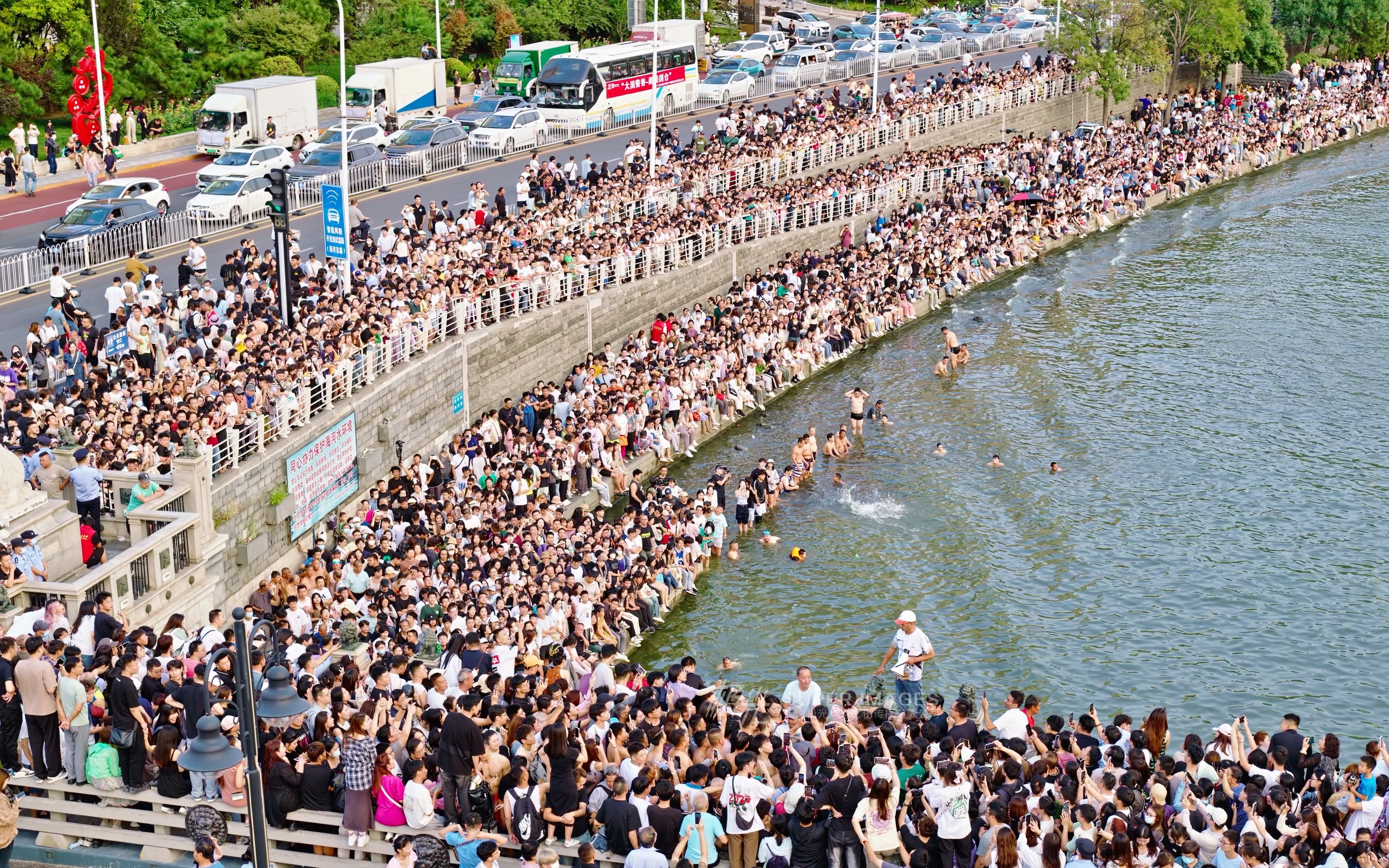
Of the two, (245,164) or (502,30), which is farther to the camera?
(502,30)

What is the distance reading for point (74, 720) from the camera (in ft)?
55.0

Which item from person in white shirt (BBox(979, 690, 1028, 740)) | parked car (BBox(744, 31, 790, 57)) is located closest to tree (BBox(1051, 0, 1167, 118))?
parked car (BBox(744, 31, 790, 57))

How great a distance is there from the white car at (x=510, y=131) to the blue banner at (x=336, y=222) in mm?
18775

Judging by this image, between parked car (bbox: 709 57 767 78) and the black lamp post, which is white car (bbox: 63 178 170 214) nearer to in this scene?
parked car (bbox: 709 57 767 78)

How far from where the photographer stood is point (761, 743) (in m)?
16.4

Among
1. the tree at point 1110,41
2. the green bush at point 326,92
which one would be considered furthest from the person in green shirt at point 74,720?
the tree at point 1110,41

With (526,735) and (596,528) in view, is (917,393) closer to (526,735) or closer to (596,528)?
(596,528)

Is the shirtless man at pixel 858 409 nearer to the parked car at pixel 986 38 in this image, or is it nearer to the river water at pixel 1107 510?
the river water at pixel 1107 510

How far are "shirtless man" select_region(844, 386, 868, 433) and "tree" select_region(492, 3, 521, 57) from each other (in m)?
40.1

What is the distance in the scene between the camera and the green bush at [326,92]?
64000 mm

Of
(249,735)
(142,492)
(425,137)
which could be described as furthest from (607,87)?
(249,735)

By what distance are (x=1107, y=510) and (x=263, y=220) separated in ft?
75.7

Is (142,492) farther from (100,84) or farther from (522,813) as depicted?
(100,84)

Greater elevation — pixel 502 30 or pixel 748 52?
pixel 502 30
